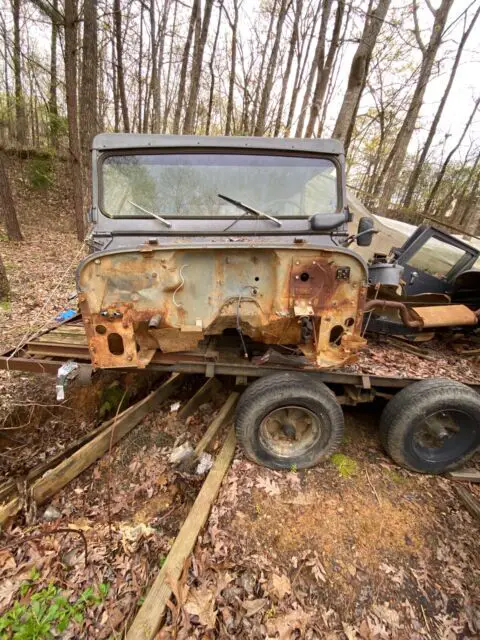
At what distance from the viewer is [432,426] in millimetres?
2904

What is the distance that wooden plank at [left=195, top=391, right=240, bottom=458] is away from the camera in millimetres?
2992

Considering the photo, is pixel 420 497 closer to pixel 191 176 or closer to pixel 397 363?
pixel 397 363

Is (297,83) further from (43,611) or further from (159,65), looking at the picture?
(43,611)

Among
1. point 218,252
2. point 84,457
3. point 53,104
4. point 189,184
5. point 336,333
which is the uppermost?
point 53,104

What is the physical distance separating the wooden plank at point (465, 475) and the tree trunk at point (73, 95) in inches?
407

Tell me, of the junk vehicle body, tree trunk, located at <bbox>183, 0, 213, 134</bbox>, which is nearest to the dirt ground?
the junk vehicle body

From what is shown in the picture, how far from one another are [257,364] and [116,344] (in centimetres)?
119

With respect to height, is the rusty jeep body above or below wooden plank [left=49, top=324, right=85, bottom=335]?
above

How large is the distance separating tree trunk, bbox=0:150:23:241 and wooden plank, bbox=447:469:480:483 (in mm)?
10155

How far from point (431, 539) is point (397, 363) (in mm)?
1474

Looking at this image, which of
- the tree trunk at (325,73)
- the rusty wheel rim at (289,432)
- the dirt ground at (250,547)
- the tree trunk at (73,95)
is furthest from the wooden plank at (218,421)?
the tree trunk at (325,73)

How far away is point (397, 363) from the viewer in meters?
3.18

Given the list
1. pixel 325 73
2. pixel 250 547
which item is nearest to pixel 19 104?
pixel 325 73

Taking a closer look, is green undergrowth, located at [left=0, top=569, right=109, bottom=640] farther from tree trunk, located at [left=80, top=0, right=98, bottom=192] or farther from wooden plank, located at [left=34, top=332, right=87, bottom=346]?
tree trunk, located at [left=80, top=0, right=98, bottom=192]
